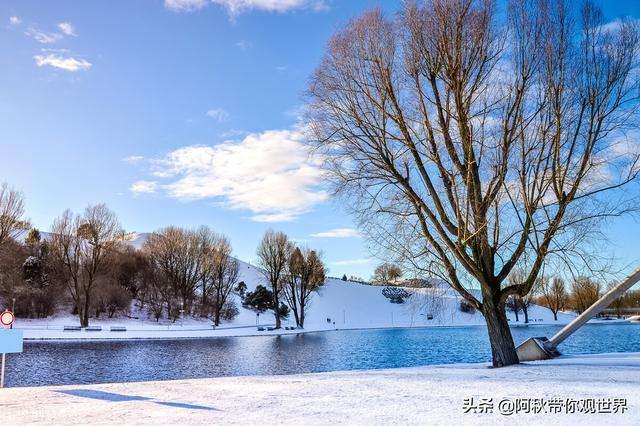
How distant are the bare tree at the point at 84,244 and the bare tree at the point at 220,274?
1480 cm

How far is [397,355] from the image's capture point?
91.1 feet

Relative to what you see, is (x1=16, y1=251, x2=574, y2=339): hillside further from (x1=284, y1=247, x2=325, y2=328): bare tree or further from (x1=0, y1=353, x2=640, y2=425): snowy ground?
(x1=0, y1=353, x2=640, y2=425): snowy ground

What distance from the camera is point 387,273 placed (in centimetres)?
1373

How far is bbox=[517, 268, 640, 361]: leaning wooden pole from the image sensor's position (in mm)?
13548

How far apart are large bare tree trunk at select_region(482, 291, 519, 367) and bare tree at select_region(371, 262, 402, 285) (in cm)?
239

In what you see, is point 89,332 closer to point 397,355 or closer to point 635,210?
A: point 397,355

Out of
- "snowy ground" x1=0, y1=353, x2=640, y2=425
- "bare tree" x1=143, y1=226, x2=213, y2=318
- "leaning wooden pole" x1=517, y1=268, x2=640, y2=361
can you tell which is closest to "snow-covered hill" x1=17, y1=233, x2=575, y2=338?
Result: "bare tree" x1=143, y1=226, x2=213, y2=318

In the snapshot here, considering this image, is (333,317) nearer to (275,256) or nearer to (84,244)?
(275,256)

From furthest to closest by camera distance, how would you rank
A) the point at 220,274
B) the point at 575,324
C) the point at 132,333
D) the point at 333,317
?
1. the point at 333,317
2. the point at 220,274
3. the point at 132,333
4. the point at 575,324

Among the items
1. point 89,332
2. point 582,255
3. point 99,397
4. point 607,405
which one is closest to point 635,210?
point 582,255

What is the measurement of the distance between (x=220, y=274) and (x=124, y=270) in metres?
12.9

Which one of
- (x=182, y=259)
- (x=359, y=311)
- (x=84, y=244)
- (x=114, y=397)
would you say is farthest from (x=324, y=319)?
(x=114, y=397)

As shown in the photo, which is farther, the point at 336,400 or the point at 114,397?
the point at 114,397

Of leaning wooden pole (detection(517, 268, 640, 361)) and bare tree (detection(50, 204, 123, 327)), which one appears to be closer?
leaning wooden pole (detection(517, 268, 640, 361))
